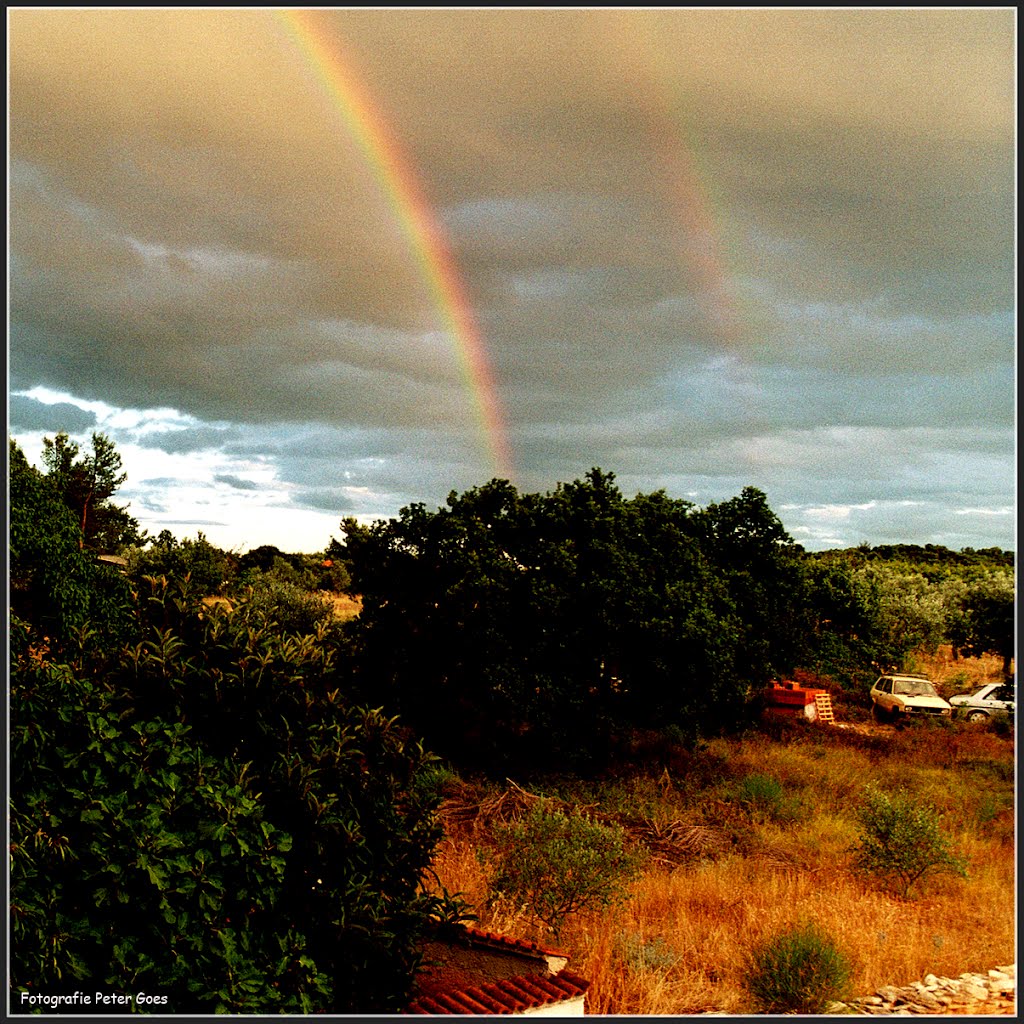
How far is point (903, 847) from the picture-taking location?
49.0ft

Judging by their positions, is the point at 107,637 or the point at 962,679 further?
the point at 962,679

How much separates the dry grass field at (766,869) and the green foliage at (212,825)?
3404 millimetres

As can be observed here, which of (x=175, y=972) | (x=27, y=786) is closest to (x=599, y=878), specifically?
(x=175, y=972)

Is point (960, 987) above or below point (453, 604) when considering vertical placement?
below

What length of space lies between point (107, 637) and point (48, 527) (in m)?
2.65

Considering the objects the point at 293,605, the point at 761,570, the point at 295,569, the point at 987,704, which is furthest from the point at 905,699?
the point at 295,569

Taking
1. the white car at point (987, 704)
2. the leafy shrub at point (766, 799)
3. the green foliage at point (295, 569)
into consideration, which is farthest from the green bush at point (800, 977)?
the green foliage at point (295, 569)

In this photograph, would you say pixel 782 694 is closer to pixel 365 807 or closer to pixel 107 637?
pixel 107 637

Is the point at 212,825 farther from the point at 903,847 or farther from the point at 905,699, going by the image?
the point at 905,699

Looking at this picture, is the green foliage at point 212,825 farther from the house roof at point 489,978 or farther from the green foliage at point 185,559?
the green foliage at point 185,559

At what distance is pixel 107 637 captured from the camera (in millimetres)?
16438

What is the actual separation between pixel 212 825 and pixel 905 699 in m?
26.5

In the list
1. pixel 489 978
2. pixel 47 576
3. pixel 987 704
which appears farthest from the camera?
pixel 987 704

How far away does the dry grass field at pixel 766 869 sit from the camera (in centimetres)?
1078
